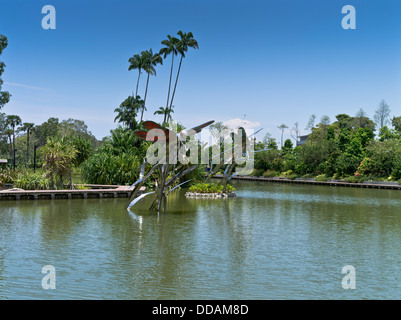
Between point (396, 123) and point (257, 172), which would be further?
point (396, 123)

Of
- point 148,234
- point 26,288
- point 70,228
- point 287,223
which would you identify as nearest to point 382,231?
point 287,223

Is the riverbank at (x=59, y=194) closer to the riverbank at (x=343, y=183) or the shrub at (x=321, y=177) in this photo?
the riverbank at (x=343, y=183)

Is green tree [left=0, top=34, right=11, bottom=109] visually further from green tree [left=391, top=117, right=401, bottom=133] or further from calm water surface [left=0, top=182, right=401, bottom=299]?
green tree [left=391, top=117, right=401, bottom=133]

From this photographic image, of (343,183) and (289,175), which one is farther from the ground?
(289,175)

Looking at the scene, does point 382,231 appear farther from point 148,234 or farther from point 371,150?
point 371,150

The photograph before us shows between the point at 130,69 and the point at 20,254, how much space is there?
58504 millimetres

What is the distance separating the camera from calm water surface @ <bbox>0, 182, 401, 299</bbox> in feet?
31.7

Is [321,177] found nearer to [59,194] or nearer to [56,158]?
[56,158]

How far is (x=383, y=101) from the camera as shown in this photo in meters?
105

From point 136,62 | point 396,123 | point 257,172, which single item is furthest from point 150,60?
point 396,123

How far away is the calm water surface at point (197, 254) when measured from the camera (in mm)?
9648

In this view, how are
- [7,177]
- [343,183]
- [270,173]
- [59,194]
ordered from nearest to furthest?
[59,194], [7,177], [343,183], [270,173]

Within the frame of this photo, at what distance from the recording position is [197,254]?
13.1 m

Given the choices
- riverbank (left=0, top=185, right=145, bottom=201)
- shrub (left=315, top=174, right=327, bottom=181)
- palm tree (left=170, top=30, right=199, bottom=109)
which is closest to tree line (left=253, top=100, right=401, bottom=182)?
shrub (left=315, top=174, right=327, bottom=181)
